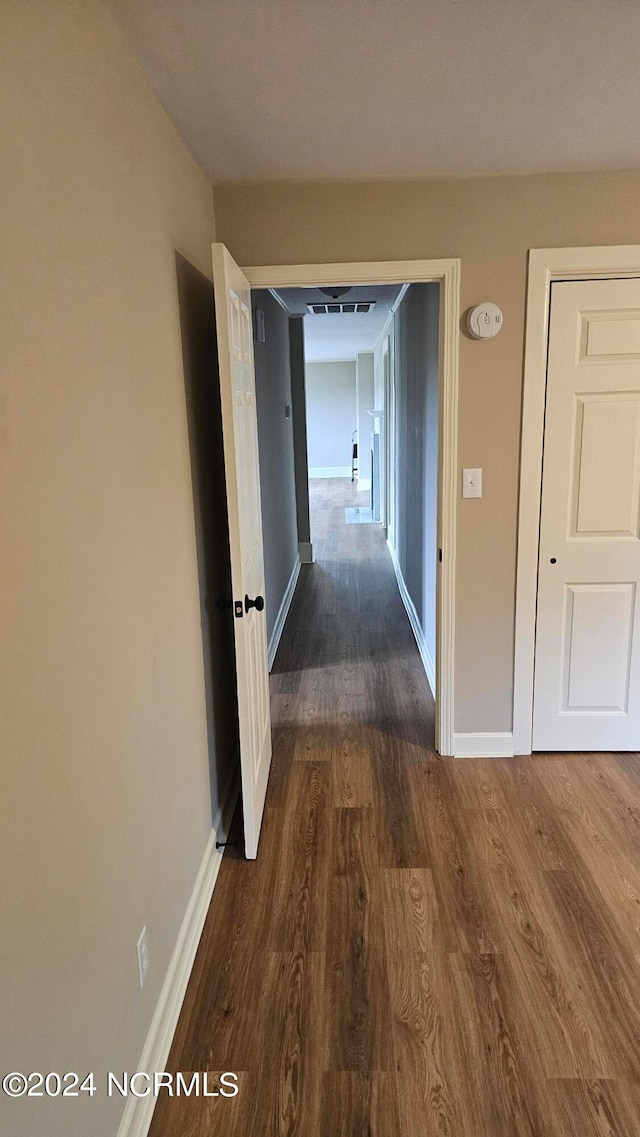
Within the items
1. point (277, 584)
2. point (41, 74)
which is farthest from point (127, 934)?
point (277, 584)

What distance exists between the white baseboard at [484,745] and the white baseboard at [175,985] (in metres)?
1.12

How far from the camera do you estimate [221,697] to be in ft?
8.61

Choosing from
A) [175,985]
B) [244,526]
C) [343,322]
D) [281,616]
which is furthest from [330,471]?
[175,985]

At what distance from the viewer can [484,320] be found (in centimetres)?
257

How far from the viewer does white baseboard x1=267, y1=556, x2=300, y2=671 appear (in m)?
4.25

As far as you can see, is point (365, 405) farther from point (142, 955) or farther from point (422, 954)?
point (142, 955)

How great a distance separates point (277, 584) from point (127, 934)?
3407 millimetres

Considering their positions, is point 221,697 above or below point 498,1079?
above

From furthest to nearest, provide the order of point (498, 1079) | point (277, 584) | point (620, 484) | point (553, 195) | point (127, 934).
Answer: point (277, 584)
point (620, 484)
point (553, 195)
point (498, 1079)
point (127, 934)

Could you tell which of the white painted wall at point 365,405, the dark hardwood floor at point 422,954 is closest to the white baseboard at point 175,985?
the dark hardwood floor at point 422,954

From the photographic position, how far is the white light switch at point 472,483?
2.74 meters

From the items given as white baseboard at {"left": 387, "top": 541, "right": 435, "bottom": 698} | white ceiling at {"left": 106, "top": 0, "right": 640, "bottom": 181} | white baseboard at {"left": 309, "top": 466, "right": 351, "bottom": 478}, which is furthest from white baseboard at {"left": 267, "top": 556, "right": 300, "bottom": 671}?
white baseboard at {"left": 309, "top": 466, "right": 351, "bottom": 478}

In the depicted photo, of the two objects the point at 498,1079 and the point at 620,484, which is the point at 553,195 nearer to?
the point at 620,484

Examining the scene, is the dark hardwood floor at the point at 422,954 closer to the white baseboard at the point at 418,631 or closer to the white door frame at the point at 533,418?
the white door frame at the point at 533,418
